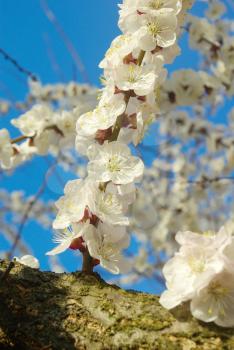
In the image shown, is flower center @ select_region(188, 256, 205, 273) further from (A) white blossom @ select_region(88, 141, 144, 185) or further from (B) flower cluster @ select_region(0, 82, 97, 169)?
(B) flower cluster @ select_region(0, 82, 97, 169)

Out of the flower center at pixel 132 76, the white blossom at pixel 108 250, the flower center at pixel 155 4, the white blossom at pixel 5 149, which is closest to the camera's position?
the white blossom at pixel 108 250

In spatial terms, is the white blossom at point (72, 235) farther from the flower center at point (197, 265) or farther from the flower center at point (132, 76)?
the flower center at point (132, 76)

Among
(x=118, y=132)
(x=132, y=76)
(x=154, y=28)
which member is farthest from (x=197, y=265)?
(x=154, y=28)

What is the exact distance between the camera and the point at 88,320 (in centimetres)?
108

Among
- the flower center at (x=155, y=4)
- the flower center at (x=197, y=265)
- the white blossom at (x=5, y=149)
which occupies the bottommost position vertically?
the flower center at (x=197, y=265)

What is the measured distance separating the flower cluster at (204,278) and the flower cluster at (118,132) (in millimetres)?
233

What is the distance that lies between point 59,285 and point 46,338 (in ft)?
0.55

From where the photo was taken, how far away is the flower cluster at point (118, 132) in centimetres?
126

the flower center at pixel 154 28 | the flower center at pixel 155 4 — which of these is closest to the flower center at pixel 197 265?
the flower center at pixel 154 28

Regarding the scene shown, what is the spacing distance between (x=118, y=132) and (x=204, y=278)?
554 mm

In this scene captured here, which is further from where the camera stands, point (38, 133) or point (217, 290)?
point (38, 133)

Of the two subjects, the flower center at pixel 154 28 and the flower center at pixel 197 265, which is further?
the flower center at pixel 154 28

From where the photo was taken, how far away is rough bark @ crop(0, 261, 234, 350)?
1017mm

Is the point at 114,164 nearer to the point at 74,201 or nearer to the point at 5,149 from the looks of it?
the point at 74,201
